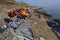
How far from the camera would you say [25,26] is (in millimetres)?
6066

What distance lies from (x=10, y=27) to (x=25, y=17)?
3.43ft

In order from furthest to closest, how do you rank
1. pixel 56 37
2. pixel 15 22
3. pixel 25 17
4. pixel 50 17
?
pixel 50 17 < pixel 25 17 < pixel 15 22 < pixel 56 37

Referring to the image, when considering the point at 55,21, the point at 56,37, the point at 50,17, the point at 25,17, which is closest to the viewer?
the point at 56,37

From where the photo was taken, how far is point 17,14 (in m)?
6.91

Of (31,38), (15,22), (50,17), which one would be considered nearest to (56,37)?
(31,38)

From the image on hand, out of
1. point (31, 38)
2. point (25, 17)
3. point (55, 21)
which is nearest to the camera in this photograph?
point (31, 38)

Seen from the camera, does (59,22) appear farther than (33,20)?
Yes

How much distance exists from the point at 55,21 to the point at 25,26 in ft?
5.45

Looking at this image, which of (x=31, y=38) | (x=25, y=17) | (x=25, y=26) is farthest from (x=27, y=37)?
(x=25, y=17)

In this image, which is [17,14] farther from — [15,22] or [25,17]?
[15,22]

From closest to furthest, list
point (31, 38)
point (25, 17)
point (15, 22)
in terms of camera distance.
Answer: point (31, 38)
point (15, 22)
point (25, 17)

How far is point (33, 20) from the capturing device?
252 inches

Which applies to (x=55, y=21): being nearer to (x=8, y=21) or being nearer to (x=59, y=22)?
(x=59, y=22)

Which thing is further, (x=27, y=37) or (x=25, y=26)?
(x=25, y=26)
